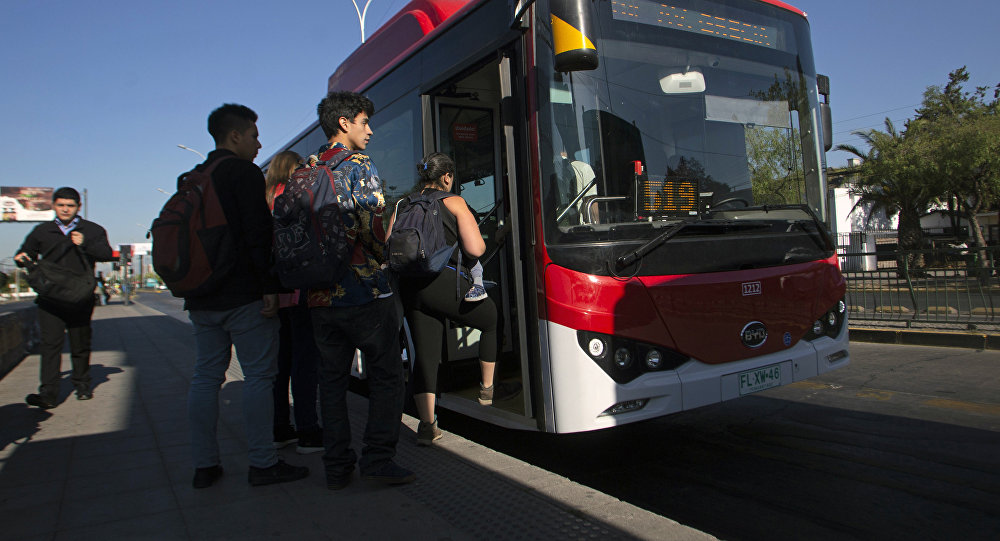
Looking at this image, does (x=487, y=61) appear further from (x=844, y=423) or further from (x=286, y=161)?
(x=844, y=423)

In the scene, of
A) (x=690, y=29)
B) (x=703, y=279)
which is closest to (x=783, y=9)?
(x=690, y=29)

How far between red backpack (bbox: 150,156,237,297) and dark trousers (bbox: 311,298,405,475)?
55 cm

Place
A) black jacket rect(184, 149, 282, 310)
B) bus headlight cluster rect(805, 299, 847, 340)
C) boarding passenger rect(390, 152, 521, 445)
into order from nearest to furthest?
black jacket rect(184, 149, 282, 310) < boarding passenger rect(390, 152, 521, 445) < bus headlight cluster rect(805, 299, 847, 340)

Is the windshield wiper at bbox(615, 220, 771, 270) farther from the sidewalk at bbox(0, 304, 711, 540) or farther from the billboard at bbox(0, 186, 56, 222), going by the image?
the billboard at bbox(0, 186, 56, 222)

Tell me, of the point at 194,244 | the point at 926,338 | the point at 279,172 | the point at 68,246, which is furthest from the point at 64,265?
the point at 926,338

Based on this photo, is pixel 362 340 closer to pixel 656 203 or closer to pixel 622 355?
pixel 622 355

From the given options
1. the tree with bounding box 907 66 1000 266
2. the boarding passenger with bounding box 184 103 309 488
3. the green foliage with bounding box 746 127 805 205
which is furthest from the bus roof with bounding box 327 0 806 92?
the tree with bounding box 907 66 1000 266

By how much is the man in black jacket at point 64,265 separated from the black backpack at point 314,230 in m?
3.86

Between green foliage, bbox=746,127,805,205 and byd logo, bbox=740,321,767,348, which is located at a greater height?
green foliage, bbox=746,127,805,205

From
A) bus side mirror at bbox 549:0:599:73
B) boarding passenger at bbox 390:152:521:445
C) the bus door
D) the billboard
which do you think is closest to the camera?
bus side mirror at bbox 549:0:599:73

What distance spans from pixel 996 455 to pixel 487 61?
4083mm

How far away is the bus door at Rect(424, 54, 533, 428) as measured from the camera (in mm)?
5227

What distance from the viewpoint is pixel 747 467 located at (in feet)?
13.4

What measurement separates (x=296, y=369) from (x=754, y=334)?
2.91 metres
